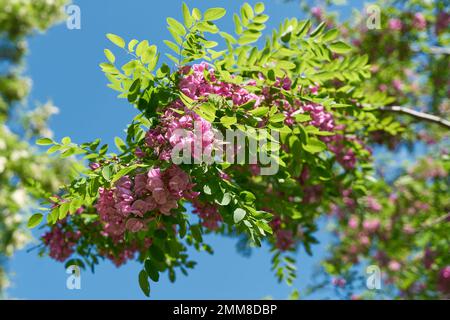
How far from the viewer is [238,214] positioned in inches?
75.4

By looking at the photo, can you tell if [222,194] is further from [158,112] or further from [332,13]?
[332,13]

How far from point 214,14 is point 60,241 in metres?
1.80

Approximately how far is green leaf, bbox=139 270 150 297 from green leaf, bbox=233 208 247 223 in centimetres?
53

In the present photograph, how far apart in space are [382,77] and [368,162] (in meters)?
2.72

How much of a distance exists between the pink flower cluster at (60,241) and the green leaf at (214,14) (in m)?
1.68

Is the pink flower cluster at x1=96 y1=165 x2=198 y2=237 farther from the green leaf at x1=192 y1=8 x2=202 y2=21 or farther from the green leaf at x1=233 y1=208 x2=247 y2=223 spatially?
the green leaf at x1=192 y1=8 x2=202 y2=21

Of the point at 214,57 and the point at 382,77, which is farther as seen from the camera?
the point at 382,77

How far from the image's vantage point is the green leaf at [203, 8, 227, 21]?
2230mm

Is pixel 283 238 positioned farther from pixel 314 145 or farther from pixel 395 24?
pixel 395 24

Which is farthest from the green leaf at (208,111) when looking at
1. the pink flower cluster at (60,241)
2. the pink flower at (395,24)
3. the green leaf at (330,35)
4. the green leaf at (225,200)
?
the pink flower at (395,24)

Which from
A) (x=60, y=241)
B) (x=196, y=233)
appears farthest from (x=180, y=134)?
(x=60, y=241)

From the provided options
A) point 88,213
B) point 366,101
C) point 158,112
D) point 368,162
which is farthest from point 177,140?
point 368,162

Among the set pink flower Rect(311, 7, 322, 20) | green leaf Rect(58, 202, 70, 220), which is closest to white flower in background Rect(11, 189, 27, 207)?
pink flower Rect(311, 7, 322, 20)

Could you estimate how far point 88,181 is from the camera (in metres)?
2.17
